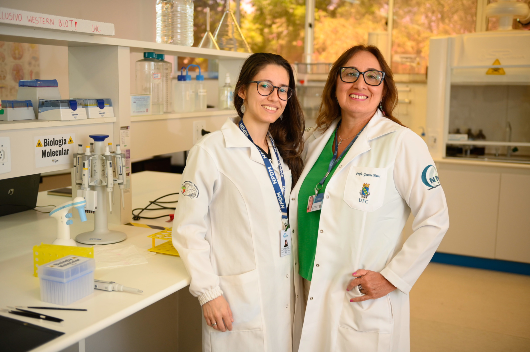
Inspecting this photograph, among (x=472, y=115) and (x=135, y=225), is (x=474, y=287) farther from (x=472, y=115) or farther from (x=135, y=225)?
(x=135, y=225)

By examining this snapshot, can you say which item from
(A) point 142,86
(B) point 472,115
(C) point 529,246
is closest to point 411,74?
(B) point 472,115

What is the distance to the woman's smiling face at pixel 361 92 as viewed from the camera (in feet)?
5.37

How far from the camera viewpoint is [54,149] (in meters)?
1.68

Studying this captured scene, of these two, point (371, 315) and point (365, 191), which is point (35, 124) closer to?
point (365, 191)

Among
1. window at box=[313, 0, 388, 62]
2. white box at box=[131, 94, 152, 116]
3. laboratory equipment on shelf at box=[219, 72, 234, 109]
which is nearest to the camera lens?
white box at box=[131, 94, 152, 116]

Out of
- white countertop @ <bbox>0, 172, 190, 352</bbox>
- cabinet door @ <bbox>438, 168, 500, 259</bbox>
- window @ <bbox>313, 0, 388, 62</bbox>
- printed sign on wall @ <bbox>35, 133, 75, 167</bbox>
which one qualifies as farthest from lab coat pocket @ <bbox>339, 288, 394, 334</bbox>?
window @ <bbox>313, 0, 388, 62</bbox>

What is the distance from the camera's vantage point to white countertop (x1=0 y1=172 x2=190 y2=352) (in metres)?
1.16

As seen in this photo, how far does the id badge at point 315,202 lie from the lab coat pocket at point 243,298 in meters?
0.29

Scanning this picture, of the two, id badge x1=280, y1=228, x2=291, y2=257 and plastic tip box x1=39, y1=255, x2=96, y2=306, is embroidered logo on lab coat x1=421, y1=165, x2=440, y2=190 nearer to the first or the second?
id badge x1=280, y1=228, x2=291, y2=257

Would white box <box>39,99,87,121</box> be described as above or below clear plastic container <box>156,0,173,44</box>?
below

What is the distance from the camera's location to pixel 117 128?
1.93 meters

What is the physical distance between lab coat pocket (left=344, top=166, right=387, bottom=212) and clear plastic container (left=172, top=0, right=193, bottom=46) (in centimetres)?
132

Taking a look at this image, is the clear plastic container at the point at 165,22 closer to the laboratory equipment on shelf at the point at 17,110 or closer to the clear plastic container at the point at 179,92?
the clear plastic container at the point at 179,92

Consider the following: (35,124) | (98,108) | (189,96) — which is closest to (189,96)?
(189,96)
